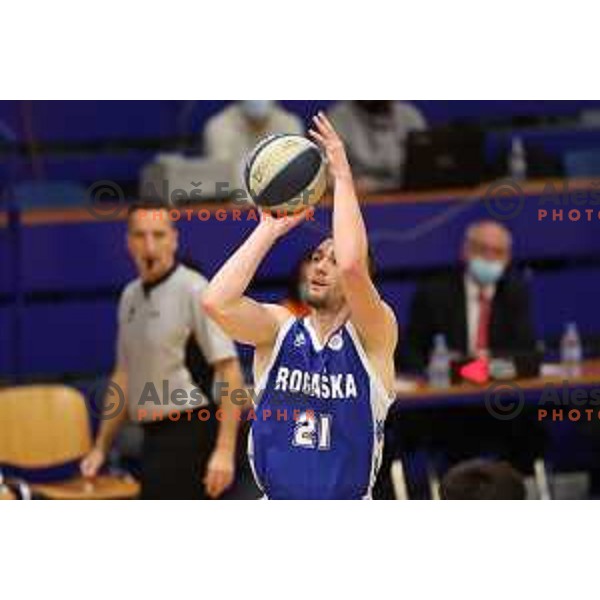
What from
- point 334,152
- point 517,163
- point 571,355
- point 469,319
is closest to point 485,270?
point 469,319

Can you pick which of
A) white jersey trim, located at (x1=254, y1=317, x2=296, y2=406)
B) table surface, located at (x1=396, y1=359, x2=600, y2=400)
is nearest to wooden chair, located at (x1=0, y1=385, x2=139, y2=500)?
table surface, located at (x1=396, y1=359, x2=600, y2=400)

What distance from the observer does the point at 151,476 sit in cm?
704

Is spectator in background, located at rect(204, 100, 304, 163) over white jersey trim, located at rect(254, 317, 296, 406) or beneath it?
over

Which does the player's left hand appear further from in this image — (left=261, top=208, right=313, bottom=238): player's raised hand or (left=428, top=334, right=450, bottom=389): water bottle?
(left=261, top=208, right=313, bottom=238): player's raised hand

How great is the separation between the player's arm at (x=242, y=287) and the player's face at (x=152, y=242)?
1.60m

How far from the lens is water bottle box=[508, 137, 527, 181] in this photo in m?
8.56

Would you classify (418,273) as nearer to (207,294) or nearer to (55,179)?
(55,179)

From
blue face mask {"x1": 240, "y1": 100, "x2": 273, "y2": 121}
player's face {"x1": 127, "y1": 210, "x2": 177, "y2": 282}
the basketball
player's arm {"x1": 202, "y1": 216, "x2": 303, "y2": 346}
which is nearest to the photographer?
player's arm {"x1": 202, "y1": 216, "x2": 303, "y2": 346}

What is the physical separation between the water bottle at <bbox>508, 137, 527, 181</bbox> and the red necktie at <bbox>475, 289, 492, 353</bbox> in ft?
3.75

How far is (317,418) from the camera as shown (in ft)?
18.5

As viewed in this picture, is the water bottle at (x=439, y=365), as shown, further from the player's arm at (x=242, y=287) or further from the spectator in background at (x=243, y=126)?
the player's arm at (x=242, y=287)

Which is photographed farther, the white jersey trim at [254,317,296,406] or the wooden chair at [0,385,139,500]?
the wooden chair at [0,385,139,500]

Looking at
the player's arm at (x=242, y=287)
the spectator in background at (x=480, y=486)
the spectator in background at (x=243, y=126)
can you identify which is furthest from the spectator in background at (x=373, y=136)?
the spectator in background at (x=480, y=486)
